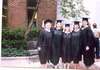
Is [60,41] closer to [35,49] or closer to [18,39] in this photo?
[35,49]

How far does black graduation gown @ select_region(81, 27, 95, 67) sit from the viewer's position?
394 centimetres

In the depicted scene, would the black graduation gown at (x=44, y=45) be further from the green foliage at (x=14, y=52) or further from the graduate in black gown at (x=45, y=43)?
the green foliage at (x=14, y=52)

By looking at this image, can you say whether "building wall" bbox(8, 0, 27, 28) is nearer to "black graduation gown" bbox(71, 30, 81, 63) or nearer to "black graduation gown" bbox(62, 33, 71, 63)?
"black graduation gown" bbox(62, 33, 71, 63)

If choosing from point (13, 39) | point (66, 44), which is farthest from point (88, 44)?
point (13, 39)

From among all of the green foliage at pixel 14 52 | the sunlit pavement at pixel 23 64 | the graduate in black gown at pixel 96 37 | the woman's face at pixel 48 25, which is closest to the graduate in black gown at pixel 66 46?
the sunlit pavement at pixel 23 64

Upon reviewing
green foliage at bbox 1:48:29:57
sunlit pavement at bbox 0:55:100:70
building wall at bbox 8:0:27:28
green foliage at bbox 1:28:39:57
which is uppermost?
building wall at bbox 8:0:27:28

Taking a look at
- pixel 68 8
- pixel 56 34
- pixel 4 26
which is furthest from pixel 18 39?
pixel 68 8


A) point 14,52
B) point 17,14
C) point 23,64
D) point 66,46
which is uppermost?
point 17,14

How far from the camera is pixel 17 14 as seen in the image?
3916mm

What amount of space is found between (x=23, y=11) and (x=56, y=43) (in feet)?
2.35

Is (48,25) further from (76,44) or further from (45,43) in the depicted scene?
(76,44)

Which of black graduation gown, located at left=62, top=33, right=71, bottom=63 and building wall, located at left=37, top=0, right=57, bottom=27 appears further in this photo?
black graduation gown, located at left=62, top=33, right=71, bottom=63

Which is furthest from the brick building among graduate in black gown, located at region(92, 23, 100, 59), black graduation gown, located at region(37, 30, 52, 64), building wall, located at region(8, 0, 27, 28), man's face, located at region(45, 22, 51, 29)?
graduate in black gown, located at region(92, 23, 100, 59)

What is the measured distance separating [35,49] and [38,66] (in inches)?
10.7
